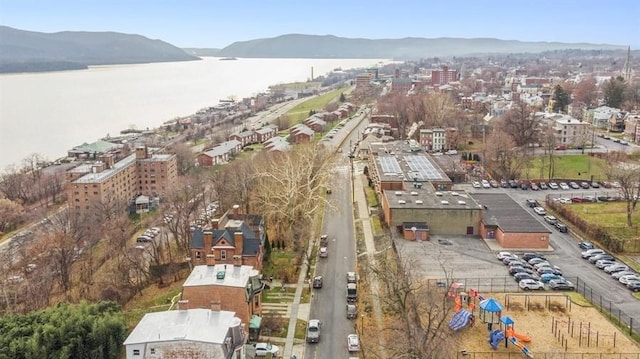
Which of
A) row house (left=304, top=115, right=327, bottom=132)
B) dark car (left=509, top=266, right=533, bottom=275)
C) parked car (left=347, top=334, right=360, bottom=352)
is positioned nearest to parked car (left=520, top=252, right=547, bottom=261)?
dark car (left=509, top=266, right=533, bottom=275)

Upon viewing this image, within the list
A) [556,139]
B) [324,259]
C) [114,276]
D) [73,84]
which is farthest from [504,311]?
[73,84]

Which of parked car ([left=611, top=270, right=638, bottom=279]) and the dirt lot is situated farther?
parked car ([left=611, top=270, right=638, bottom=279])

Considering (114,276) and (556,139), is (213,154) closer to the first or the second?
(114,276)

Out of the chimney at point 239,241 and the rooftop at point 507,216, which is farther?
the rooftop at point 507,216

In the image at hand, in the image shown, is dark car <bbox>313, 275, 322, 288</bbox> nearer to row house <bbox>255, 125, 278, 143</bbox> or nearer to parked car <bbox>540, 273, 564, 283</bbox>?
parked car <bbox>540, 273, 564, 283</bbox>

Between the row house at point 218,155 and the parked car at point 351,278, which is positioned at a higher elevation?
the row house at point 218,155

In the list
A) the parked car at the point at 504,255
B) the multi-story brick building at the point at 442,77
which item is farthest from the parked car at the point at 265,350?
the multi-story brick building at the point at 442,77

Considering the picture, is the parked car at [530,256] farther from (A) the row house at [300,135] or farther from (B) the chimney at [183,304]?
(A) the row house at [300,135]

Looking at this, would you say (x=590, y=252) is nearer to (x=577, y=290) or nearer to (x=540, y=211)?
(x=577, y=290)
